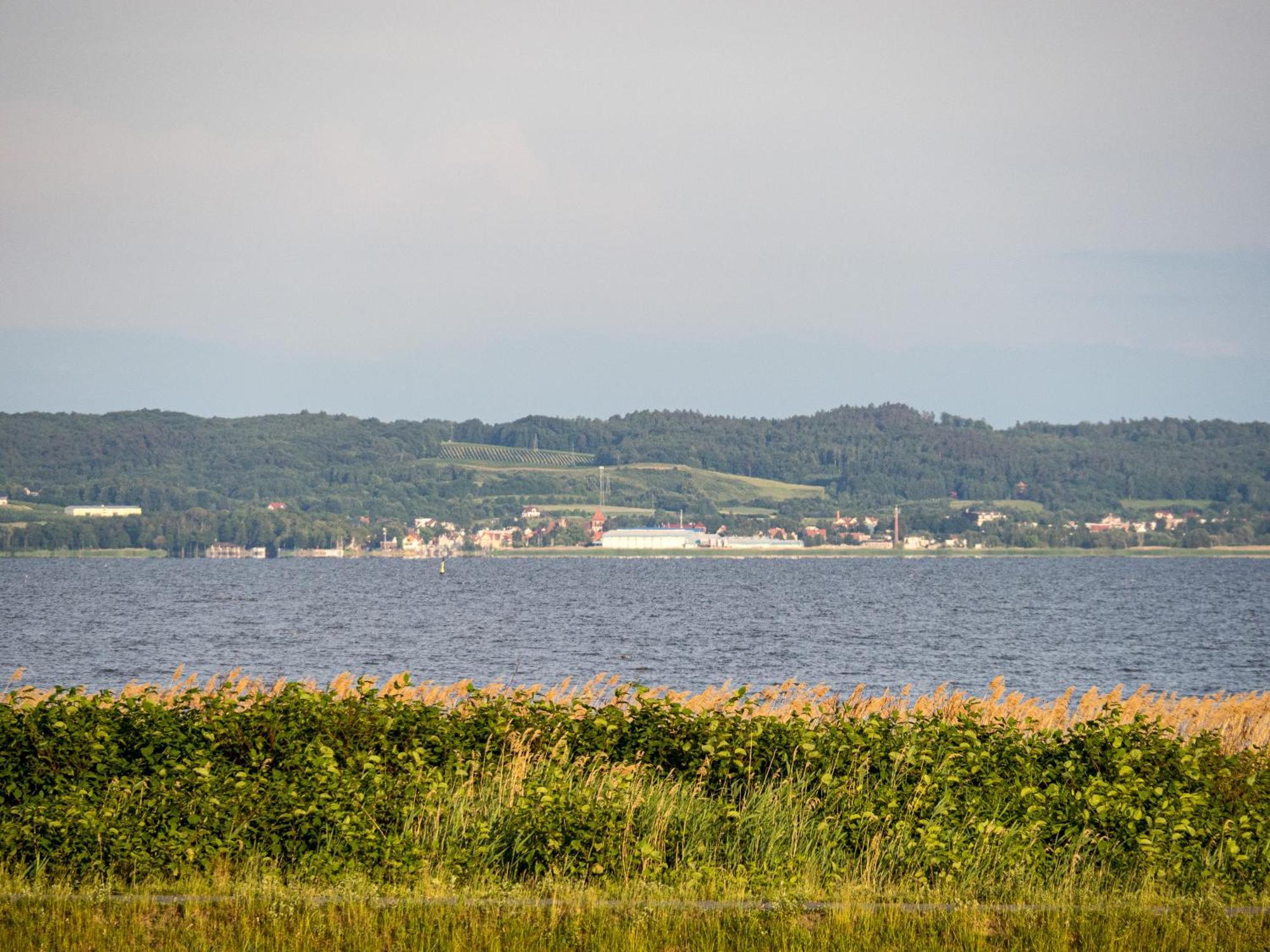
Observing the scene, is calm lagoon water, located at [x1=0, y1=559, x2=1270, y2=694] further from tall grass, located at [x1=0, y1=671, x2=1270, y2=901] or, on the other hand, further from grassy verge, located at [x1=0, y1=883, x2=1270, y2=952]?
grassy verge, located at [x1=0, y1=883, x2=1270, y2=952]

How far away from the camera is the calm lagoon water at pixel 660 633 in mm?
58719

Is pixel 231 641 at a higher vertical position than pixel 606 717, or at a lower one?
lower

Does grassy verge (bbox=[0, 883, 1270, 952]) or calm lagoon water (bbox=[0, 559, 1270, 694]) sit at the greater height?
grassy verge (bbox=[0, 883, 1270, 952])

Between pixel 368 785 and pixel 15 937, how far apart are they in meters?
3.85

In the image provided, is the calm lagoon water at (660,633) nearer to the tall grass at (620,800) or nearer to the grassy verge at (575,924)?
the tall grass at (620,800)

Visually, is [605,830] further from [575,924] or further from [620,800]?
[575,924]

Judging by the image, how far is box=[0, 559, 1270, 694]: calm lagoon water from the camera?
58719 mm

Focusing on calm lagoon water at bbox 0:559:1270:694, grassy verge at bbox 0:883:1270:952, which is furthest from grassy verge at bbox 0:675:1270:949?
calm lagoon water at bbox 0:559:1270:694

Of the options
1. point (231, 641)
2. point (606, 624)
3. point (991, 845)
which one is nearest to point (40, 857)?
point (991, 845)

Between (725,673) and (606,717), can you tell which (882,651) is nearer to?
(725,673)

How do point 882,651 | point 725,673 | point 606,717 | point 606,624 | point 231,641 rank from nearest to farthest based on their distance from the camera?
point 606,717 → point 725,673 → point 882,651 → point 231,641 → point 606,624

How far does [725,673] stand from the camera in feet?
191

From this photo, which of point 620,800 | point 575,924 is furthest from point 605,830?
point 575,924

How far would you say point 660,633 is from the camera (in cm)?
8112
